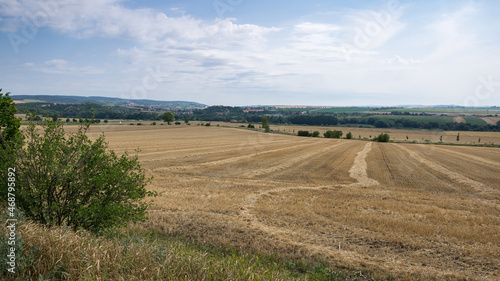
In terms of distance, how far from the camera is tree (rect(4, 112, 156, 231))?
293 inches

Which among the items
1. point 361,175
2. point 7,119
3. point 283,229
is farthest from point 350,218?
point 361,175

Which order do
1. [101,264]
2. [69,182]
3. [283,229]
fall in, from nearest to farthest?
[101,264]
[69,182]
[283,229]

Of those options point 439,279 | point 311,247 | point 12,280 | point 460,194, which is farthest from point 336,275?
point 460,194

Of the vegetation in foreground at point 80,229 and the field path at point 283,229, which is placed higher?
the vegetation in foreground at point 80,229

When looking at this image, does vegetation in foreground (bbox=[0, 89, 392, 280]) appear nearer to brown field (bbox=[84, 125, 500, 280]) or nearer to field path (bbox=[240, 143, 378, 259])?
Result: field path (bbox=[240, 143, 378, 259])

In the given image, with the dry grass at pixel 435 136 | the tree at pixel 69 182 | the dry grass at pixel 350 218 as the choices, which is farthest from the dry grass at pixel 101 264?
the dry grass at pixel 435 136

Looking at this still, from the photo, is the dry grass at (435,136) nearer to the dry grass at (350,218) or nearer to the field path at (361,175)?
the field path at (361,175)

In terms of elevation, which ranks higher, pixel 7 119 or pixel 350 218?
pixel 7 119

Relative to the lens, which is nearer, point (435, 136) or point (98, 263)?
point (98, 263)

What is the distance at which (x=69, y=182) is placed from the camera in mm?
7844

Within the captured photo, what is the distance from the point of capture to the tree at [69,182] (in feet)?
24.4

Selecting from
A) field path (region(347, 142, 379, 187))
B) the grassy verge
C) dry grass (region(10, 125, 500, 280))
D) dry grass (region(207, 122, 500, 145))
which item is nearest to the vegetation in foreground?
the grassy verge

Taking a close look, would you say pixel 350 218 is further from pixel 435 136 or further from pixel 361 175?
pixel 435 136

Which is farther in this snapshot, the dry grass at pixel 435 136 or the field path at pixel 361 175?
the dry grass at pixel 435 136
